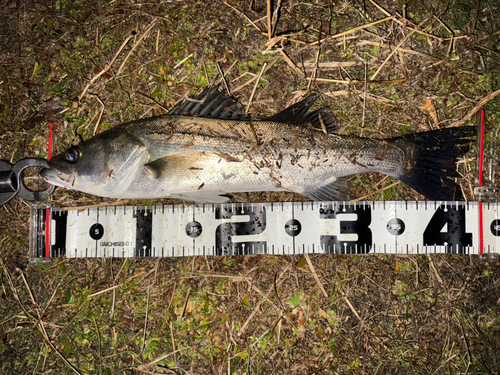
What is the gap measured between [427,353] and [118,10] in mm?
5284

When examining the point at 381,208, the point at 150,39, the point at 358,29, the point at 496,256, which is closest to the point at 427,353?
the point at 496,256

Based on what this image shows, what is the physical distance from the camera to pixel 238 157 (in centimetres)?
335

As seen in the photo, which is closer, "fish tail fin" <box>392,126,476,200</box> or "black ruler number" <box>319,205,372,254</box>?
"fish tail fin" <box>392,126,476,200</box>

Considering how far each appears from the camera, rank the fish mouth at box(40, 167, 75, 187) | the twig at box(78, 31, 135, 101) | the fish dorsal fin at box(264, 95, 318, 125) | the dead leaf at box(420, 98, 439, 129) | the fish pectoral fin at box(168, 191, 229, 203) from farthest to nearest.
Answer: the twig at box(78, 31, 135, 101)
the dead leaf at box(420, 98, 439, 129)
the fish dorsal fin at box(264, 95, 318, 125)
the fish pectoral fin at box(168, 191, 229, 203)
the fish mouth at box(40, 167, 75, 187)

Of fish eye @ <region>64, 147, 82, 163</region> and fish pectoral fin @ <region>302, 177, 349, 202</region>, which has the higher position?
fish eye @ <region>64, 147, 82, 163</region>

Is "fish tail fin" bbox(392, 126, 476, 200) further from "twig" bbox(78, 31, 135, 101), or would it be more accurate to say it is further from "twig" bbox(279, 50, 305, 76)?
"twig" bbox(78, 31, 135, 101)

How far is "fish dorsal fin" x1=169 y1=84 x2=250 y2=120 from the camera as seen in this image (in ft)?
11.5

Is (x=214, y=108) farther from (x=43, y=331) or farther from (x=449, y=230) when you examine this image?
(x=43, y=331)

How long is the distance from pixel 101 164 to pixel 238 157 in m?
1.34

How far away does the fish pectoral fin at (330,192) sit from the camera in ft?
11.6

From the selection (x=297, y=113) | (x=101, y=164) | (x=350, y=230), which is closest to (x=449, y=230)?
(x=350, y=230)

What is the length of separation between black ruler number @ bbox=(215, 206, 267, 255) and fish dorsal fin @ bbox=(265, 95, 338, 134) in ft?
3.31

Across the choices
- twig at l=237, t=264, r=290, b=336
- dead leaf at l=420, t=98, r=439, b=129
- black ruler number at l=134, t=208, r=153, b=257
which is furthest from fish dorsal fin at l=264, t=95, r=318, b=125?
black ruler number at l=134, t=208, r=153, b=257

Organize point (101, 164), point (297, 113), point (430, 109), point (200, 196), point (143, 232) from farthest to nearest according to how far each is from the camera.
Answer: point (430, 109)
point (143, 232)
point (297, 113)
point (200, 196)
point (101, 164)
